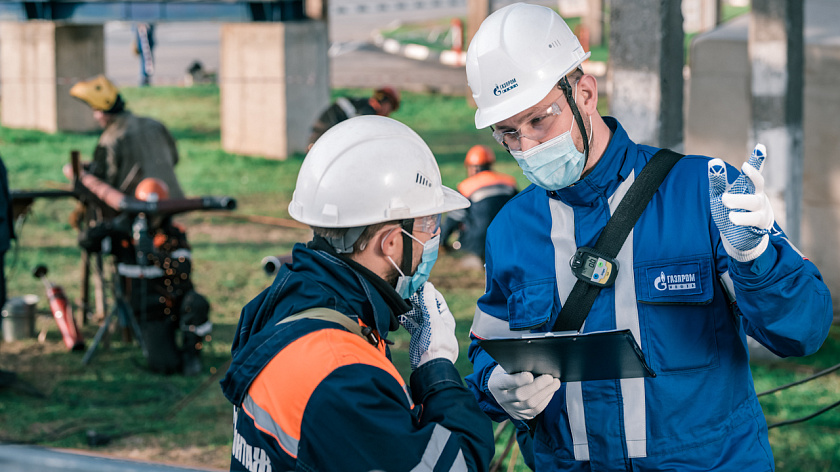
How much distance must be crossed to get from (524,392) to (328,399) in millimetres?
748

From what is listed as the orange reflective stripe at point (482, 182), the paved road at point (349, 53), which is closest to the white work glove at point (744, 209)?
the orange reflective stripe at point (482, 182)

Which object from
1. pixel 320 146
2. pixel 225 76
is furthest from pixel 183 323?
pixel 225 76

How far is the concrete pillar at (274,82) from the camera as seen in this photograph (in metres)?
15.4

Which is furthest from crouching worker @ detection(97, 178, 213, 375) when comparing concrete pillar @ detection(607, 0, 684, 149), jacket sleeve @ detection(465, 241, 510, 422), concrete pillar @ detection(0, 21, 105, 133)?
concrete pillar @ detection(0, 21, 105, 133)

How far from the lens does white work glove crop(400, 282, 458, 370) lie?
273 cm

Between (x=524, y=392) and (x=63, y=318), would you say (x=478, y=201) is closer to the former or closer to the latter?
(x=63, y=318)

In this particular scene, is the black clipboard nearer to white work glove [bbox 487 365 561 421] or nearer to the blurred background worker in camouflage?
white work glove [bbox 487 365 561 421]

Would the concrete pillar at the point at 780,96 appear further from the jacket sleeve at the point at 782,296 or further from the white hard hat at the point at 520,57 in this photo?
the jacket sleeve at the point at 782,296

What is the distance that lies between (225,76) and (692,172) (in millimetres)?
14412

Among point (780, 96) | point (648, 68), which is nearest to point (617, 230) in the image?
point (648, 68)

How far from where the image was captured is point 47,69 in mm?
16906

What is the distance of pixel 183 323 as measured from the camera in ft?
23.4

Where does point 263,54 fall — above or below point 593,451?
above

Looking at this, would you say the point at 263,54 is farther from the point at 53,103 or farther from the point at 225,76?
the point at 53,103
